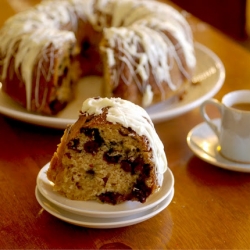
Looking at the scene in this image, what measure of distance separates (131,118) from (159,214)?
201mm

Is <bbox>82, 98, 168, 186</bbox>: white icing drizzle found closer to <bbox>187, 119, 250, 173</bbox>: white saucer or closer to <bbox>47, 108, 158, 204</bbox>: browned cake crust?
<bbox>47, 108, 158, 204</bbox>: browned cake crust

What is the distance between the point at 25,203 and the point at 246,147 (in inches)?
18.5

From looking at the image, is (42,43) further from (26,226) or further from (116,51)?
(26,226)

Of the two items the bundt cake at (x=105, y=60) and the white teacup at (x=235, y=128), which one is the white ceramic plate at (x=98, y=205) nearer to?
the white teacup at (x=235, y=128)

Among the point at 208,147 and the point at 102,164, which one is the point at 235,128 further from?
the point at 102,164

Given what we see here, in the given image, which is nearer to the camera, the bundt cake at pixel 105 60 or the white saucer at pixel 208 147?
the white saucer at pixel 208 147

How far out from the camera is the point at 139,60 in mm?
1354

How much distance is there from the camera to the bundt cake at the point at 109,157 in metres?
0.89

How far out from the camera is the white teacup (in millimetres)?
1087

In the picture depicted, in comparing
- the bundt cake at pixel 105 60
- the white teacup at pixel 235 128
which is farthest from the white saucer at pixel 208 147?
the bundt cake at pixel 105 60

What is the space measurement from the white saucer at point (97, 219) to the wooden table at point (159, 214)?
0.03 metres

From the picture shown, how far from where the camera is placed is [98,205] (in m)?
0.92

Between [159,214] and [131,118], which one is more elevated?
[131,118]

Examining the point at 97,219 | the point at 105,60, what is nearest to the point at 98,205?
the point at 97,219
